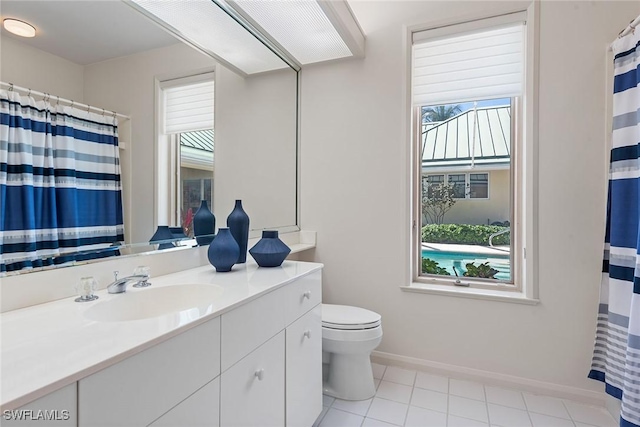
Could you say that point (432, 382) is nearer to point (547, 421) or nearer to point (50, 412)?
point (547, 421)

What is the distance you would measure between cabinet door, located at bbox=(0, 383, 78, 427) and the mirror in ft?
2.36

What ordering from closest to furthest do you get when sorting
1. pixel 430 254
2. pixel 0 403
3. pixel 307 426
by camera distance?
1. pixel 0 403
2. pixel 307 426
3. pixel 430 254

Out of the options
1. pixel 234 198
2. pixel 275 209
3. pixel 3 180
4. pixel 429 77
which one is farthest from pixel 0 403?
pixel 429 77

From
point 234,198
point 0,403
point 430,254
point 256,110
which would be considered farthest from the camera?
point 430,254

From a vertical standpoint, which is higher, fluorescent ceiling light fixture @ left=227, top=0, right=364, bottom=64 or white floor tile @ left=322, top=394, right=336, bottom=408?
fluorescent ceiling light fixture @ left=227, top=0, right=364, bottom=64

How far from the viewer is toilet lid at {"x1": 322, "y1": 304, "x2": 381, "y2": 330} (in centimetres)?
177

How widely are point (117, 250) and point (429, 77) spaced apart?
208cm

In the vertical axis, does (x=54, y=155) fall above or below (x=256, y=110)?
below

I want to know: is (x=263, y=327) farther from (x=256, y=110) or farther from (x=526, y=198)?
(x=526, y=198)

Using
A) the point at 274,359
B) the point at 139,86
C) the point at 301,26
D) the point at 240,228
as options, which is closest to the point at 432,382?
the point at 274,359

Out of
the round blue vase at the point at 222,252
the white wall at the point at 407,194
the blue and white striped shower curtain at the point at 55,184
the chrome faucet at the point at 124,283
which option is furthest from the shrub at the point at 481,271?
the blue and white striped shower curtain at the point at 55,184

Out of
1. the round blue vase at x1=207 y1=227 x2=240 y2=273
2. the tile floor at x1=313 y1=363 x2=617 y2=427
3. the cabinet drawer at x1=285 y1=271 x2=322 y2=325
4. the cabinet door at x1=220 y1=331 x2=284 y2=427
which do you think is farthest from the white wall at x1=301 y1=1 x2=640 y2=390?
the cabinet door at x1=220 y1=331 x2=284 y2=427

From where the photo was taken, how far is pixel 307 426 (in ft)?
4.68

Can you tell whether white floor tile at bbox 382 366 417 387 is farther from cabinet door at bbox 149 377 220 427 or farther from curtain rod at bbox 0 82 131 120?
curtain rod at bbox 0 82 131 120
